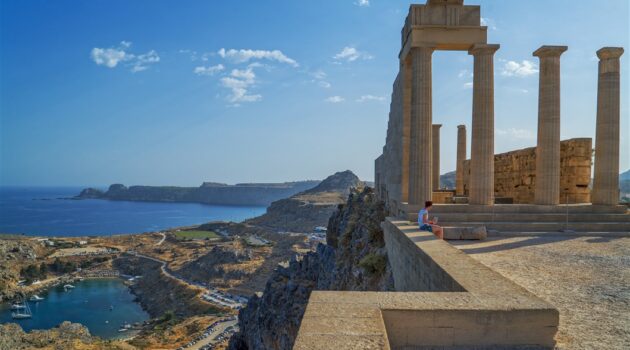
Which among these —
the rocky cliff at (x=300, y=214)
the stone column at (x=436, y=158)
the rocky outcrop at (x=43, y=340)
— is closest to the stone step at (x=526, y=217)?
the stone column at (x=436, y=158)

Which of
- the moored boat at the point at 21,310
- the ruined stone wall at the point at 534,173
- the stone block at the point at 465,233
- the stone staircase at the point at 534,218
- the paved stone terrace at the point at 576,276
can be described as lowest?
the moored boat at the point at 21,310

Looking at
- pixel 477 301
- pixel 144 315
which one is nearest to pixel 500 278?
pixel 477 301

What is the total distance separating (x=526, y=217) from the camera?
12531 millimetres

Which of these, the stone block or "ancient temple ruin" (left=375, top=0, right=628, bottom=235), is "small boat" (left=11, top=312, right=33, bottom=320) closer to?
"ancient temple ruin" (left=375, top=0, right=628, bottom=235)

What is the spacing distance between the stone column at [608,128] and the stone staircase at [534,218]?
0.59m

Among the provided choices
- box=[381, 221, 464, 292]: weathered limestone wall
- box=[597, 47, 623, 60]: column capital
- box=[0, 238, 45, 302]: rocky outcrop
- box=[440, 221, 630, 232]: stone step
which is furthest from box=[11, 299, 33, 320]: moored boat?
box=[597, 47, 623, 60]: column capital

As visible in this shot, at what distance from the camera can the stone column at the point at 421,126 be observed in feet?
44.5

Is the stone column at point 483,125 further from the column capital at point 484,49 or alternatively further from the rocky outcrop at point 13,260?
the rocky outcrop at point 13,260

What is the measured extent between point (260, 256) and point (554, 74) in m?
65.7

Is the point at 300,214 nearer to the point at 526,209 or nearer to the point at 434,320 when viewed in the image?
the point at 526,209

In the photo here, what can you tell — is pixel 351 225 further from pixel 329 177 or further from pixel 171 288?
pixel 329 177

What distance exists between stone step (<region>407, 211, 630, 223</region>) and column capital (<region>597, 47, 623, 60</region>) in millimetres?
5396

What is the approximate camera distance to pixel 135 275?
3009 inches

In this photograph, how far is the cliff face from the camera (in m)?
14.1
